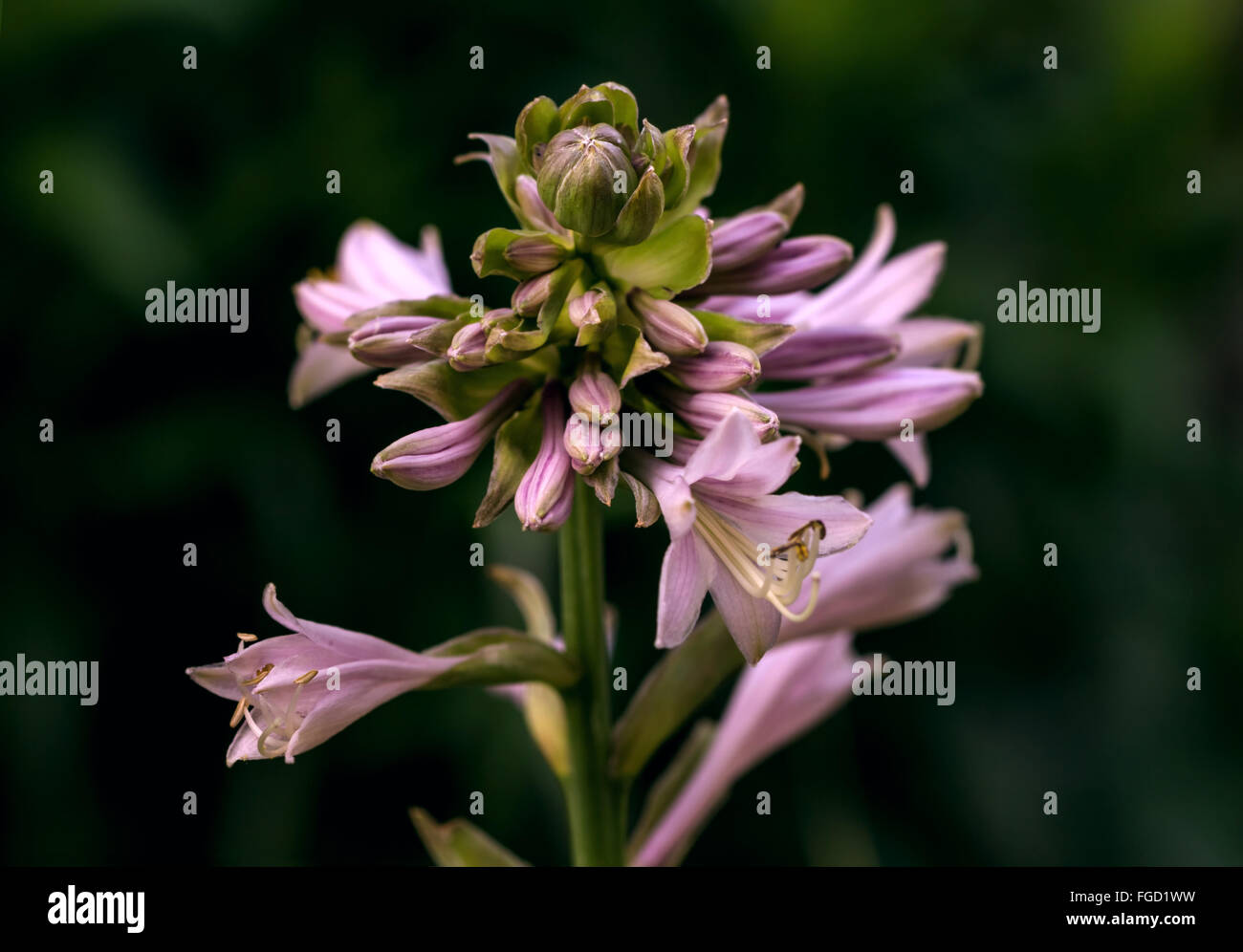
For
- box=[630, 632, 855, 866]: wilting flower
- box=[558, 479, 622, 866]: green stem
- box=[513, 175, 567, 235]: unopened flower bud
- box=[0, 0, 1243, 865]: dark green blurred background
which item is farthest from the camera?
box=[0, 0, 1243, 865]: dark green blurred background

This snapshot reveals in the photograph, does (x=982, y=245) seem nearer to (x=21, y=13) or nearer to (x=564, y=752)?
(x=564, y=752)

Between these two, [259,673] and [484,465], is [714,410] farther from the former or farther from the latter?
[484,465]

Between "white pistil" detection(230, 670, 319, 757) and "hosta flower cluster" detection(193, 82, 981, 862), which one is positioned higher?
"hosta flower cluster" detection(193, 82, 981, 862)

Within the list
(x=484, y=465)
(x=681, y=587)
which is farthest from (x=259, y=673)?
(x=484, y=465)

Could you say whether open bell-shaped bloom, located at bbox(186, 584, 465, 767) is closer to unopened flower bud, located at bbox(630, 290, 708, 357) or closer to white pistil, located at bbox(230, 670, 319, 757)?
white pistil, located at bbox(230, 670, 319, 757)

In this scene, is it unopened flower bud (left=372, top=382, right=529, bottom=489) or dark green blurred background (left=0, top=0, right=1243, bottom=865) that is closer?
unopened flower bud (left=372, top=382, right=529, bottom=489)

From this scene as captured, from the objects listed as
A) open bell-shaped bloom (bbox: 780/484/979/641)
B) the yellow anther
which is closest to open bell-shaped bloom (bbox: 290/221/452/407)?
the yellow anther

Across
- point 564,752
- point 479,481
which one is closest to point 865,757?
point 479,481
